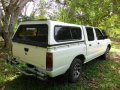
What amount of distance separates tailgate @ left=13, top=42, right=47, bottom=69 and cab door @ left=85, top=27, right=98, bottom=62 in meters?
2.38

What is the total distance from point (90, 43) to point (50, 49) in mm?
2644

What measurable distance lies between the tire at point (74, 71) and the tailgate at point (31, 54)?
1.23m

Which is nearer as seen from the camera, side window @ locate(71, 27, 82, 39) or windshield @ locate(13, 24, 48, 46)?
windshield @ locate(13, 24, 48, 46)

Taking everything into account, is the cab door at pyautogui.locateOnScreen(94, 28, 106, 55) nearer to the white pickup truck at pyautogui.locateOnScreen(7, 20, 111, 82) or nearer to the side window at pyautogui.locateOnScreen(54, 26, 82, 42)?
the white pickup truck at pyautogui.locateOnScreen(7, 20, 111, 82)

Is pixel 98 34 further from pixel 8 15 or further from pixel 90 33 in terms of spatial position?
pixel 8 15

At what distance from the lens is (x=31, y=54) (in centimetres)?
493

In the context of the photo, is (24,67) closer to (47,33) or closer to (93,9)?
(47,33)

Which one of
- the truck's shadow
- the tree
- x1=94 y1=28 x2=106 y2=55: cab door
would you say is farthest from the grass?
the tree

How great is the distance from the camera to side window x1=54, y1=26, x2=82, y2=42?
16.3ft

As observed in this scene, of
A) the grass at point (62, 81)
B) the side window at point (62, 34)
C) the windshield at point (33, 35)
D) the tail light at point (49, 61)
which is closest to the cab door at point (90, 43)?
the grass at point (62, 81)

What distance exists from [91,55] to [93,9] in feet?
28.3

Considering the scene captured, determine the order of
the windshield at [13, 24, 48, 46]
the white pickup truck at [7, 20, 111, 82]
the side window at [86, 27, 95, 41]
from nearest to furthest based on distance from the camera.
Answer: the white pickup truck at [7, 20, 111, 82], the windshield at [13, 24, 48, 46], the side window at [86, 27, 95, 41]

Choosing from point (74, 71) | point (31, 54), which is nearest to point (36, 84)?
point (31, 54)

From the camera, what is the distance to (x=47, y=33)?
472cm
